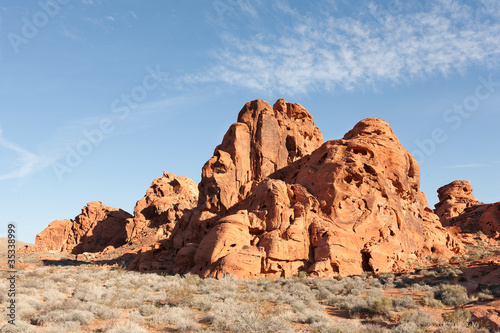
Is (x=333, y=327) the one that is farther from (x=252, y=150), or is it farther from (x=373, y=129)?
Answer: (x=252, y=150)

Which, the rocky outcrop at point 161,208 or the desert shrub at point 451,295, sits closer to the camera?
the desert shrub at point 451,295

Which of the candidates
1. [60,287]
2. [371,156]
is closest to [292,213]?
[371,156]

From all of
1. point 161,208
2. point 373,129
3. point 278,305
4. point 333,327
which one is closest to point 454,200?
point 373,129

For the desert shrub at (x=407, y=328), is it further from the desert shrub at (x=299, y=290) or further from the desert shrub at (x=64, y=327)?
the desert shrub at (x=64, y=327)

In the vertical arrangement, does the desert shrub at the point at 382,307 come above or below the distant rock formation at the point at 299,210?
below

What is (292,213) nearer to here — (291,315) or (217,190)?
(217,190)

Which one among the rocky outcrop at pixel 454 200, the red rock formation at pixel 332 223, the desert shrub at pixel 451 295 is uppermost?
the rocky outcrop at pixel 454 200

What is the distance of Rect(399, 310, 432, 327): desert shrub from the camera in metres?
11.5

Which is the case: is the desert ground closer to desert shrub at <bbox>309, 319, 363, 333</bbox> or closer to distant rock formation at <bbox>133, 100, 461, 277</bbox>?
desert shrub at <bbox>309, 319, 363, 333</bbox>

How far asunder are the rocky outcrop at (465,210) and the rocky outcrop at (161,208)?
Result: 41979 millimetres

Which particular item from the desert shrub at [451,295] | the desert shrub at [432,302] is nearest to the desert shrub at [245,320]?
the desert shrub at [432,302]

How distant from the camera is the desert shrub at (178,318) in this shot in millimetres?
11102

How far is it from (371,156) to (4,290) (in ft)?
82.2

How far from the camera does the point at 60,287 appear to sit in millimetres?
18156
